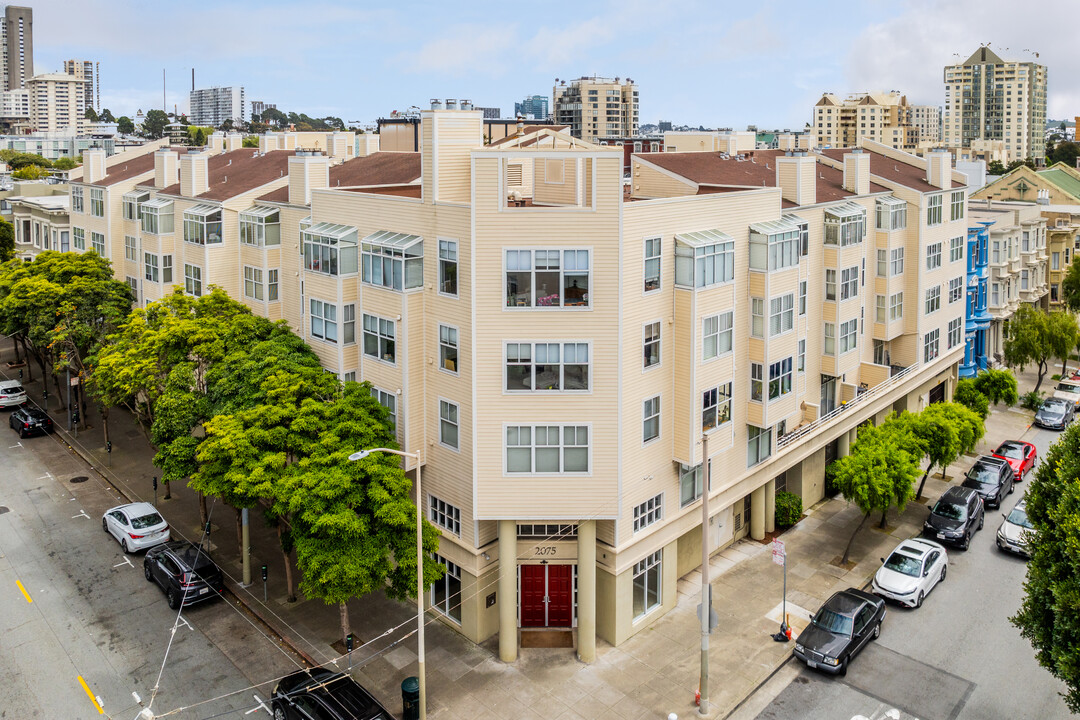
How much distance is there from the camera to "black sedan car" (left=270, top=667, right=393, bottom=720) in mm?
24469

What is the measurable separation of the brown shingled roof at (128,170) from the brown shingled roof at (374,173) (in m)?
15.3

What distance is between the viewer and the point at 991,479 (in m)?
42.9

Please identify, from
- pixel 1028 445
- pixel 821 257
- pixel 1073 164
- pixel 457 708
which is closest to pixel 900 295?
pixel 821 257

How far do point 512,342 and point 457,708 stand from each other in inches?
456

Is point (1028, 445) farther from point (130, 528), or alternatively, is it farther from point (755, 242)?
point (130, 528)

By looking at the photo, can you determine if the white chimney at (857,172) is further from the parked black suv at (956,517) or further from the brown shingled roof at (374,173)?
the brown shingled roof at (374,173)

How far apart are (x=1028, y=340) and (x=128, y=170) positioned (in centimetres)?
6380

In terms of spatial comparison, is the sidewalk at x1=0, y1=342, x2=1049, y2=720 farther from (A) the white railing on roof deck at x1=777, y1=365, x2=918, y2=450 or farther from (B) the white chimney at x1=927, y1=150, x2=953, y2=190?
(B) the white chimney at x1=927, y1=150, x2=953, y2=190

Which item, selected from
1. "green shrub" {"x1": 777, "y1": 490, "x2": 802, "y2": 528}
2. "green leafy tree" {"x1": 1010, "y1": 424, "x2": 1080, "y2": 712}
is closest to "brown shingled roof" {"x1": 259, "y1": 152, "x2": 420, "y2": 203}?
"green shrub" {"x1": 777, "y1": 490, "x2": 802, "y2": 528}

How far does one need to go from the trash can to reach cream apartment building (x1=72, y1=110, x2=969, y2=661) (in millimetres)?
3811

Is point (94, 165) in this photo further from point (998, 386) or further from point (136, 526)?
point (998, 386)

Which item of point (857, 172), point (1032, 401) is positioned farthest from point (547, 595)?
point (1032, 401)

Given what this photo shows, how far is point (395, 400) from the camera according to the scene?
3081 centimetres

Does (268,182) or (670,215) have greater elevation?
(268,182)
